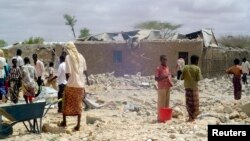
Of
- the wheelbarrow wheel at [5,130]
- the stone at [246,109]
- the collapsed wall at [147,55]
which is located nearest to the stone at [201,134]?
the stone at [246,109]

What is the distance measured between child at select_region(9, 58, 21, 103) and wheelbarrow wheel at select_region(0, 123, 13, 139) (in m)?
2.45

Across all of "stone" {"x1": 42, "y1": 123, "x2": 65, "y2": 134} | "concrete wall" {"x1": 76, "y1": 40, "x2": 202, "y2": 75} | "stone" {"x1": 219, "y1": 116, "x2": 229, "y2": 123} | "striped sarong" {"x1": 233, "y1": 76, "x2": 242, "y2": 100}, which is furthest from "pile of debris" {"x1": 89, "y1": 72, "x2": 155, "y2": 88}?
"stone" {"x1": 42, "y1": 123, "x2": 65, "y2": 134}

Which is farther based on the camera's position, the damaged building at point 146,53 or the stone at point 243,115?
the damaged building at point 146,53

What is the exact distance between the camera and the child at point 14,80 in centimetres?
1046

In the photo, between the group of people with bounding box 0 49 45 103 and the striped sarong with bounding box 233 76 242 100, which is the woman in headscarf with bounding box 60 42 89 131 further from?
the striped sarong with bounding box 233 76 242 100

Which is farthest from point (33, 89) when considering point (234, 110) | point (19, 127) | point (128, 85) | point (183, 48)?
point (183, 48)

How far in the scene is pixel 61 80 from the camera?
988 cm

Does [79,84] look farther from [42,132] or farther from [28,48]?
[28,48]

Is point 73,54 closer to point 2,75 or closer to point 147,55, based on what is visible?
point 2,75

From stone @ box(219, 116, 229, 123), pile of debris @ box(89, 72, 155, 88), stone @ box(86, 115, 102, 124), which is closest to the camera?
stone @ box(219, 116, 229, 123)

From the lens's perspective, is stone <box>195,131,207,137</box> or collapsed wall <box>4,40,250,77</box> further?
collapsed wall <box>4,40,250,77</box>

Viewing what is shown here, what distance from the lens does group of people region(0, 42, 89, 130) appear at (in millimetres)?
7672

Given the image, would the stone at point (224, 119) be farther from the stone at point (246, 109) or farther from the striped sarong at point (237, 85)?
the striped sarong at point (237, 85)

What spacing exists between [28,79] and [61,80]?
2.40ft
